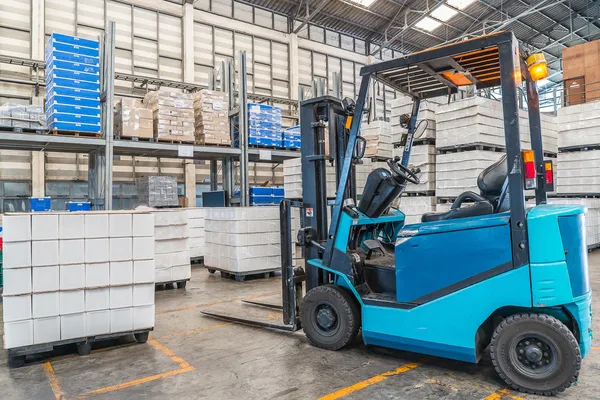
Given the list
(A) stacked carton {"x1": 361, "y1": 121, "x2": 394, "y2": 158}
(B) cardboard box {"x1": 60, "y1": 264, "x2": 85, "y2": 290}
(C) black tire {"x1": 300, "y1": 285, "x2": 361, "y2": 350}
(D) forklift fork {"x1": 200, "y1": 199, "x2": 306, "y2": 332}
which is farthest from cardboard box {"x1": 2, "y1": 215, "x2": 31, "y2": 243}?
(A) stacked carton {"x1": 361, "y1": 121, "x2": 394, "y2": 158}

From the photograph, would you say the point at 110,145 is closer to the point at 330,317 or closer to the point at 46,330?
the point at 46,330

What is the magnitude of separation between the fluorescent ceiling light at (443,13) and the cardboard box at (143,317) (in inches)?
652

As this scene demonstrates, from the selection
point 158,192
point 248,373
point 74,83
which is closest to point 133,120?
point 74,83

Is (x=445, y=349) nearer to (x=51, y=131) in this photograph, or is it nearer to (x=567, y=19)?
(x=51, y=131)

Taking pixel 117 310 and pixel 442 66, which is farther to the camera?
pixel 117 310

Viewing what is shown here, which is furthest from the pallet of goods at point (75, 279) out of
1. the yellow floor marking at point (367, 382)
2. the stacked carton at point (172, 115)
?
the stacked carton at point (172, 115)

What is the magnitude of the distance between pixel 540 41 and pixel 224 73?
18.3 metres

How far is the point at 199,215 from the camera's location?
382 inches

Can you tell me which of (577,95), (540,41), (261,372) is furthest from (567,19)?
(261,372)

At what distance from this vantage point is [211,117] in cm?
962

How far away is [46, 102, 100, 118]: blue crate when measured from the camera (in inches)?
296

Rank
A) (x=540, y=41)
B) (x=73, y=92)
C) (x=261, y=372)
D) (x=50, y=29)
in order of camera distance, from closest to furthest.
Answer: (x=261, y=372) → (x=73, y=92) → (x=50, y=29) → (x=540, y=41)

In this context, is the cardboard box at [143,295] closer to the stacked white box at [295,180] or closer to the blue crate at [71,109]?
the blue crate at [71,109]

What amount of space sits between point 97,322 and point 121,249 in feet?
2.30
